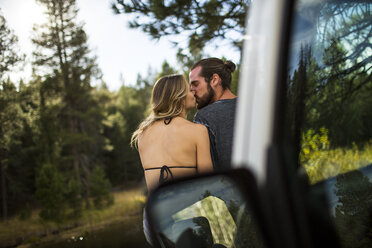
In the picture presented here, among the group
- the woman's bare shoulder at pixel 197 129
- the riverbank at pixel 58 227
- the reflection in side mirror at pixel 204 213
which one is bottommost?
the riverbank at pixel 58 227

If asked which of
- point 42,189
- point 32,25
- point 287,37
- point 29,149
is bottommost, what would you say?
point 42,189

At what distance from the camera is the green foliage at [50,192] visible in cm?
1880

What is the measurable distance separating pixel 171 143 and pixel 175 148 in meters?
0.06

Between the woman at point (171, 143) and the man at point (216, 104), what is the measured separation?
105 millimetres

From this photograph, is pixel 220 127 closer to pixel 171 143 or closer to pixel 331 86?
pixel 171 143

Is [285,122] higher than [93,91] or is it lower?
lower

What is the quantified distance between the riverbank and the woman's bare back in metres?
15.2

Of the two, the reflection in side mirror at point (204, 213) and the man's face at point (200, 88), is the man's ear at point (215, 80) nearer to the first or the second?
the man's face at point (200, 88)

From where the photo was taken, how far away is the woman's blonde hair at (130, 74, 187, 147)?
81.4 inches

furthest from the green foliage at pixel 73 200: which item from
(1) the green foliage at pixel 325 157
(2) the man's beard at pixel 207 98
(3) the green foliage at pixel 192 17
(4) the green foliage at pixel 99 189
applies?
(1) the green foliage at pixel 325 157

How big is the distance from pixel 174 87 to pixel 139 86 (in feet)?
216

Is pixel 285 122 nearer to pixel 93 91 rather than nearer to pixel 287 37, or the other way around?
pixel 287 37

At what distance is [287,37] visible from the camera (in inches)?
27.6

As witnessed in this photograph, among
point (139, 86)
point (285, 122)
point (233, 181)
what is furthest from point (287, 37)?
point (139, 86)
